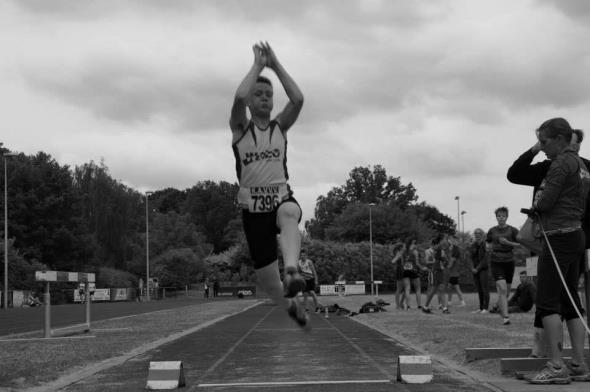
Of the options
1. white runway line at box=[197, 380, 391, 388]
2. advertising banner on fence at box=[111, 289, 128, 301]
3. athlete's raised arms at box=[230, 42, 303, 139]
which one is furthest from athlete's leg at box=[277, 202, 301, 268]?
advertising banner on fence at box=[111, 289, 128, 301]

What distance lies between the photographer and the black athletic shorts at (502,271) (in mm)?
16406

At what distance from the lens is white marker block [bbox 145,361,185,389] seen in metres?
8.36

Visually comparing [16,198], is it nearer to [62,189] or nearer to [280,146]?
[62,189]

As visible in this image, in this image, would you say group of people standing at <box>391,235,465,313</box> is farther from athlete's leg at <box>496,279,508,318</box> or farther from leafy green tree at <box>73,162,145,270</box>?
leafy green tree at <box>73,162,145,270</box>

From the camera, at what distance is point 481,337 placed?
13.2 m

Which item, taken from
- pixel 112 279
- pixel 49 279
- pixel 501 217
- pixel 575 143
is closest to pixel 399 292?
pixel 501 217

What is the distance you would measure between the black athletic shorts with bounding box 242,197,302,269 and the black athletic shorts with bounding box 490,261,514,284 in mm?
11528

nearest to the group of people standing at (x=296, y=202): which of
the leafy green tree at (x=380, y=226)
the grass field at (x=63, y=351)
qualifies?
the grass field at (x=63, y=351)

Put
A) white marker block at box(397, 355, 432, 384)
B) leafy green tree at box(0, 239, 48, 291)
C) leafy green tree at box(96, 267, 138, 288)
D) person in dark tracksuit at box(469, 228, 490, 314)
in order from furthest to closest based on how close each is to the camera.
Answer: leafy green tree at box(96, 267, 138, 288)
leafy green tree at box(0, 239, 48, 291)
person in dark tracksuit at box(469, 228, 490, 314)
white marker block at box(397, 355, 432, 384)

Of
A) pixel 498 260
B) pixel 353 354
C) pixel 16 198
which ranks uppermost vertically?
pixel 16 198

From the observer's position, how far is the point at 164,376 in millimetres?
8391

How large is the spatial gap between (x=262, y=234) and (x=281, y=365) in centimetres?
506

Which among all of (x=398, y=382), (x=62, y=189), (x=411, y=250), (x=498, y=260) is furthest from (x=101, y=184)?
(x=398, y=382)

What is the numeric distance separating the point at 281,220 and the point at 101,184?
83378mm
